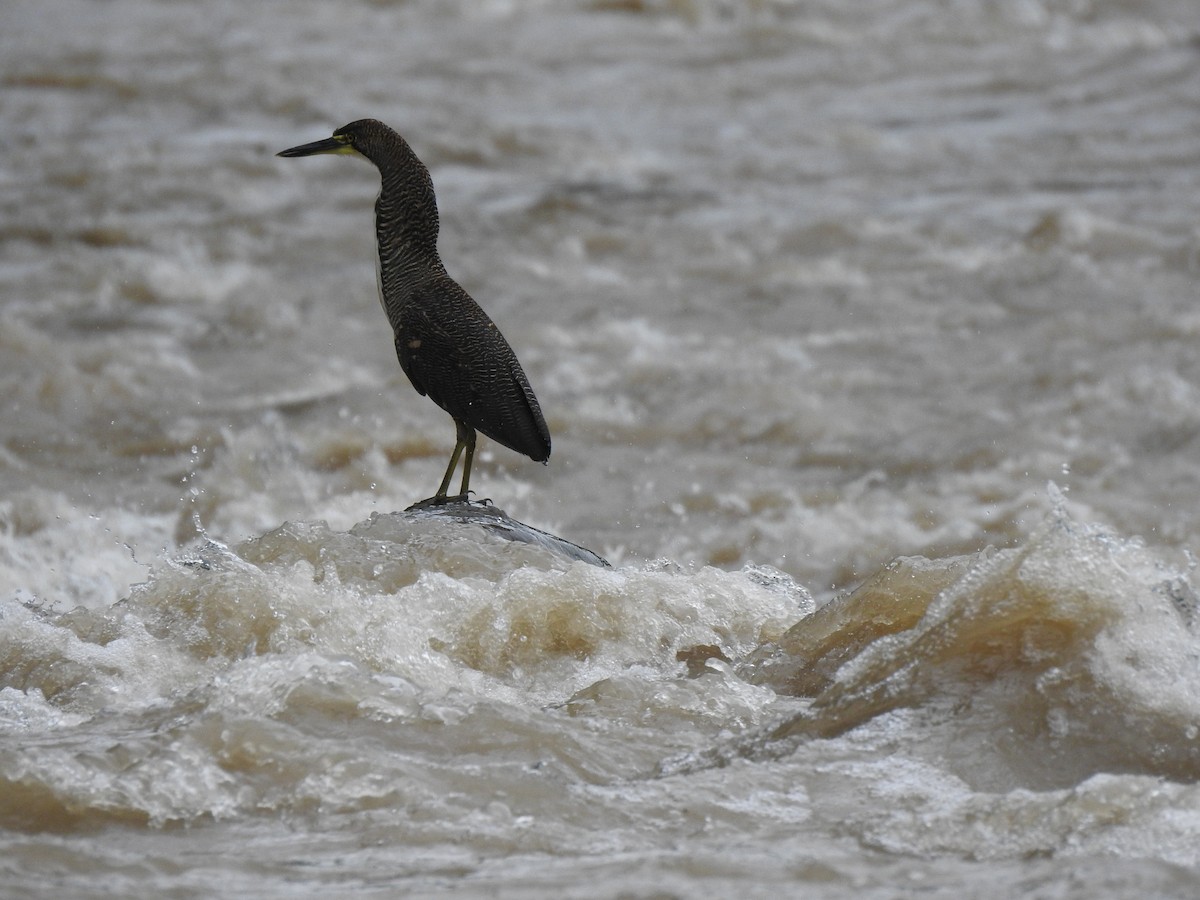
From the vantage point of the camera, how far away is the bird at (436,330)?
5.27 metres

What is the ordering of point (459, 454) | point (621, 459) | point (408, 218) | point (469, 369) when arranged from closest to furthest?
1. point (469, 369)
2. point (459, 454)
3. point (408, 218)
4. point (621, 459)

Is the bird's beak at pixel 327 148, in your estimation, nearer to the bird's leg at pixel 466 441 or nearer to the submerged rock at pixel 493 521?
the bird's leg at pixel 466 441

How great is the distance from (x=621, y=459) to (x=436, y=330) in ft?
12.8

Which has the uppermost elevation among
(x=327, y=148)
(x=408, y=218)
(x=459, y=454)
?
(x=327, y=148)

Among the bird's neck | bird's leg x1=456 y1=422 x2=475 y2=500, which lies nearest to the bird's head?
the bird's neck

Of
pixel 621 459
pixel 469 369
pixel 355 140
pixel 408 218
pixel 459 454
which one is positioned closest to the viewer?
pixel 469 369

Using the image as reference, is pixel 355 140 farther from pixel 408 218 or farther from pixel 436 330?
pixel 436 330

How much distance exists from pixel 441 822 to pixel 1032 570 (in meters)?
1.55

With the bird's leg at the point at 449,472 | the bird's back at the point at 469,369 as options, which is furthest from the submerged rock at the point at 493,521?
the bird's back at the point at 469,369

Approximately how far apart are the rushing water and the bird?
42 centimetres

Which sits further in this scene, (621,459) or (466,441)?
(621,459)

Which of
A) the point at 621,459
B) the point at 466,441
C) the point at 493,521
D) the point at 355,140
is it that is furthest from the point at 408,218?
the point at 621,459

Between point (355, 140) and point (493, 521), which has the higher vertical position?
point (355, 140)

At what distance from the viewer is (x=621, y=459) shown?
9.13m
